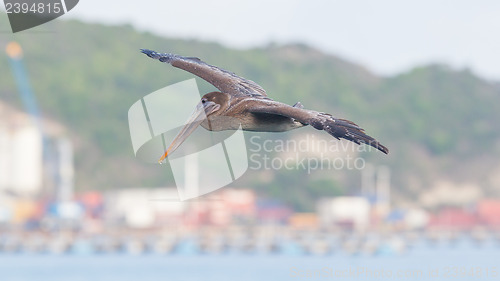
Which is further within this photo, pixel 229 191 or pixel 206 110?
pixel 229 191

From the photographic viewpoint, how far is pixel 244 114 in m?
17.2

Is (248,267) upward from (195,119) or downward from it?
downward

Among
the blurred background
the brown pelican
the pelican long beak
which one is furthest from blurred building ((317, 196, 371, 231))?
the pelican long beak

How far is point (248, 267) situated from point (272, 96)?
5446 cm

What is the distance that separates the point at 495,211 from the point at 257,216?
126 feet

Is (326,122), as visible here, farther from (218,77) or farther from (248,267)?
(248,267)

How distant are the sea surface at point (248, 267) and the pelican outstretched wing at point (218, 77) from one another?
212 ft

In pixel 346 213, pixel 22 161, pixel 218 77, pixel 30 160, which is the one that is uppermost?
pixel 218 77

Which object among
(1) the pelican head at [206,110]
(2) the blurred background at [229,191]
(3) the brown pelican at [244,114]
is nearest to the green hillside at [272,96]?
(2) the blurred background at [229,191]

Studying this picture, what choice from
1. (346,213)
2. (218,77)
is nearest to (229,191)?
(346,213)

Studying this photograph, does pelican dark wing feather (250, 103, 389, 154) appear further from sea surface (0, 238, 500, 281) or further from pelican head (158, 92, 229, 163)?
sea surface (0, 238, 500, 281)

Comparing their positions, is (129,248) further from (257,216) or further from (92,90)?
(92,90)

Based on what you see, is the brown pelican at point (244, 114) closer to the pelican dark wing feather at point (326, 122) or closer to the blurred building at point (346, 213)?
the pelican dark wing feather at point (326, 122)

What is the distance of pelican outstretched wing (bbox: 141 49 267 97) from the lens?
18750 millimetres
